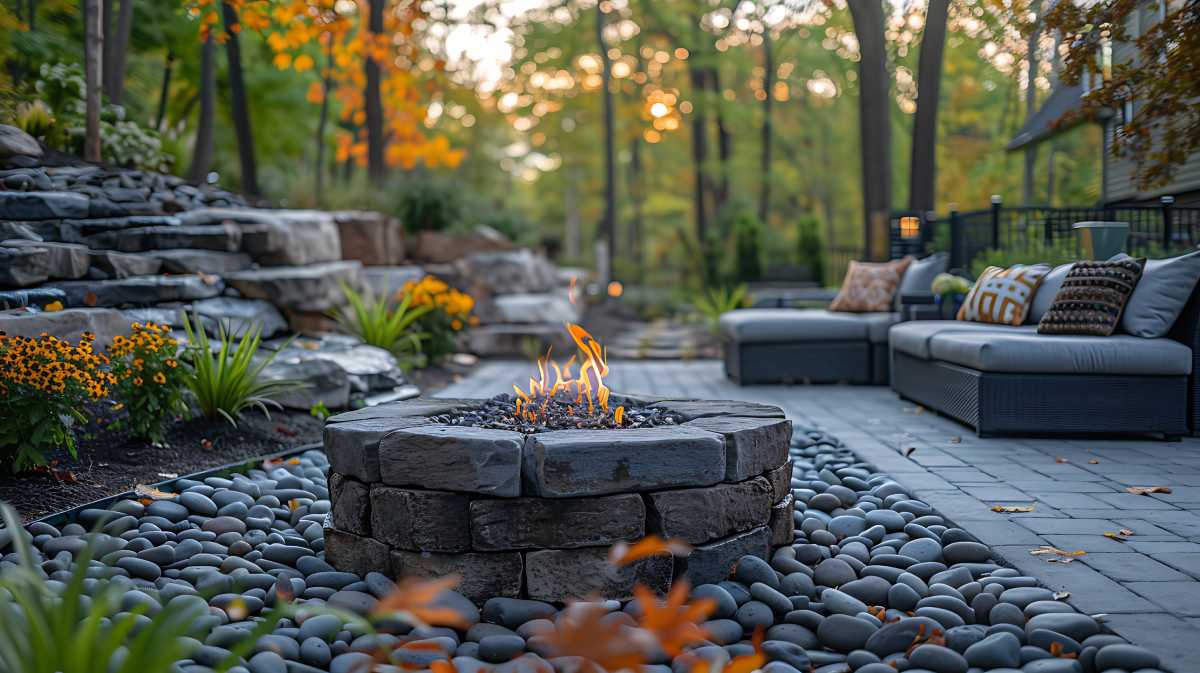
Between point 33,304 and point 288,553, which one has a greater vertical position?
point 33,304

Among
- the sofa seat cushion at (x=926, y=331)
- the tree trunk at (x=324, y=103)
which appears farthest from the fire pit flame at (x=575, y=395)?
the tree trunk at (x=324, y=103)

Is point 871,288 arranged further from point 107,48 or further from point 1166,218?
point 107,48

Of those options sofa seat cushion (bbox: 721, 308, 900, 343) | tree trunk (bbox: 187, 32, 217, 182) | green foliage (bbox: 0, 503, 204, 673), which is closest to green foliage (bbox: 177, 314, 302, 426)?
green foliage (bbox: 0, 503, 204, 673)

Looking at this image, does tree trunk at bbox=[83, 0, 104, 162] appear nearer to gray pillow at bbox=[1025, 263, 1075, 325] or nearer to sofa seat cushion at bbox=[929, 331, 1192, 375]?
sofa seat cushion at bbox=[929, 331, 1192, 375]

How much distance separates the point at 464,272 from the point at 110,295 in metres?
4.83

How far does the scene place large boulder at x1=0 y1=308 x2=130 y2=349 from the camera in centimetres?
426

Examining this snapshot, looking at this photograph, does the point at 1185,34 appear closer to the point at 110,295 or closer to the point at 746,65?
the point at 110,295

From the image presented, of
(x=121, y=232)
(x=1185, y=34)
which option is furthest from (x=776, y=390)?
(x=121, y=232)

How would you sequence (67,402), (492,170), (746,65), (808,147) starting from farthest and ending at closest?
(492,170), (808,147), (746,65), (67,402)

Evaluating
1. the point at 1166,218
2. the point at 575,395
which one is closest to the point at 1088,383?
the point at 575,395

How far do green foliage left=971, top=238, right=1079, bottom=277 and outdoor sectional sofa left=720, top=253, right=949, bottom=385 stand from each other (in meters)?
1.30

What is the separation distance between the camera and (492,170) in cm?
2700

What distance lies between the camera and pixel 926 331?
576 cm

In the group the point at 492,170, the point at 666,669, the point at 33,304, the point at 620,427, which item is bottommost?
the point at 666,669
